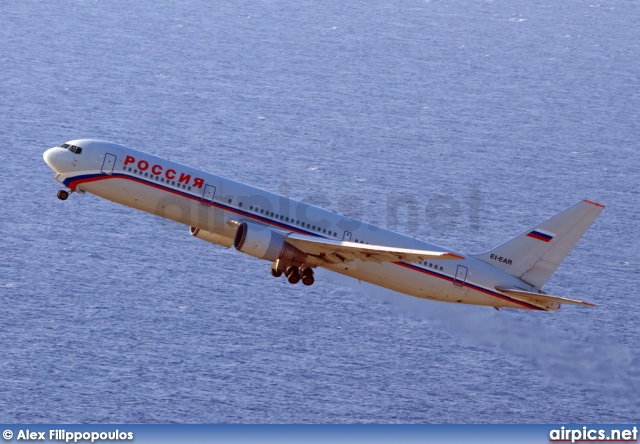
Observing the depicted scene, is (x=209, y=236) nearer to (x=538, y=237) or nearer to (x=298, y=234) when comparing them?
(x=298, y=234)

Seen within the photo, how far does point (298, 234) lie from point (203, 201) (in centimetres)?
715

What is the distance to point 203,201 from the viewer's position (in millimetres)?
83750

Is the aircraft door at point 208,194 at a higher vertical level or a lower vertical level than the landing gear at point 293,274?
higher

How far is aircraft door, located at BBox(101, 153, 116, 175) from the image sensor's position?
83438 millimetres

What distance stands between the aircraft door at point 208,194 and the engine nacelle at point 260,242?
2659 mm

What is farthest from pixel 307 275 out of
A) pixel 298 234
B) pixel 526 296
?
pixel 526 296

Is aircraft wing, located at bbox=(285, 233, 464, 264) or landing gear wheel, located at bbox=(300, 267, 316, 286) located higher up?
aircraft wing, located at bbox=(285, 233, 464, 264)

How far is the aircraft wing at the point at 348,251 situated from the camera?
3253 inches

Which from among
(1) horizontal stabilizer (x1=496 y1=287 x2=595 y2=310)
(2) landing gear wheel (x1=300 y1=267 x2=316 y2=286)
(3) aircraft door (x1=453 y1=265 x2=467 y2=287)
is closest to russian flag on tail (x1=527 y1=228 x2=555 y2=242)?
(1) horizontal stabilizer (x1=496 y1=287 x2=595 y2=310)

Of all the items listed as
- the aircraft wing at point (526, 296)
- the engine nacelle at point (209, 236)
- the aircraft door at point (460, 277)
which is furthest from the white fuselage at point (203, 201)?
the aircraft wing at point (526, 296)

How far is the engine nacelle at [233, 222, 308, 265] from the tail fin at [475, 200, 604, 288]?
16977 millimetres

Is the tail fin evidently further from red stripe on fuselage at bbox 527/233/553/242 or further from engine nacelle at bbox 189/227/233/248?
engine nacelle at bbox 189/227/233/248

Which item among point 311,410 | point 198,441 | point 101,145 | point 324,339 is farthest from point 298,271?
point 324,339

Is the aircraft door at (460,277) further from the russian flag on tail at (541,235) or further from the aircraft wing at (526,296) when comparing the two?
the russian flag on tail at (541,235)
